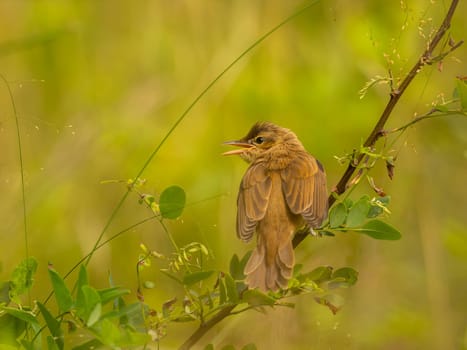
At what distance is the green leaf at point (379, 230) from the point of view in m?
2.61

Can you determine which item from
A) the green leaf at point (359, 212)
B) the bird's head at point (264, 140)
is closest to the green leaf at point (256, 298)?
the green leaf at point (359, 212)

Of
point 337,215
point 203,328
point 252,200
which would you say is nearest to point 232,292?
point 203,328

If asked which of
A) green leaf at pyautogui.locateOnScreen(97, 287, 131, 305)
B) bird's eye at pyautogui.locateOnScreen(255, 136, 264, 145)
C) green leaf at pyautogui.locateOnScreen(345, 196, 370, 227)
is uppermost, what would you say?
bird's eye at pyautogui.locateOnScreen(255, 136, 264, 145)

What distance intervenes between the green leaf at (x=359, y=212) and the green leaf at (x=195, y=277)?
1.58ft

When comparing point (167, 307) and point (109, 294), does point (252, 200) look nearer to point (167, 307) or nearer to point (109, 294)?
point (167, 307)

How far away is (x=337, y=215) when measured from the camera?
8.93ft

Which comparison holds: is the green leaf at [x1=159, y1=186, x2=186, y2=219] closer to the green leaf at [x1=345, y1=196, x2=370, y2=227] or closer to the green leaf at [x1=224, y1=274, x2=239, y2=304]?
the green leaf at [x1=224, y1=274, x2=239, y2=304]

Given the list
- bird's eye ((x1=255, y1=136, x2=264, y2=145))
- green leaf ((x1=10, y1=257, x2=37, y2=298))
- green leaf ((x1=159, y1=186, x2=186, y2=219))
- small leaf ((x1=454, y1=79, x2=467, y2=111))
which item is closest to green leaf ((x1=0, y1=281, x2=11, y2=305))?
green leaf ((x1=10, y1=257, x2=37, y2=298))

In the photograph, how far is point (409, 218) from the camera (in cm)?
495

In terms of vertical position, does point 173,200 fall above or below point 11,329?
above

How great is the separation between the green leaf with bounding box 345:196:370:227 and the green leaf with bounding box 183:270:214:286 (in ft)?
1.58

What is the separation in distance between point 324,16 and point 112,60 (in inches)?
48.2

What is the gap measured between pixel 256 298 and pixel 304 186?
42.0 inches

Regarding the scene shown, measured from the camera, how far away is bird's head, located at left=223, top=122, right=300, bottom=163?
4.02 metres
